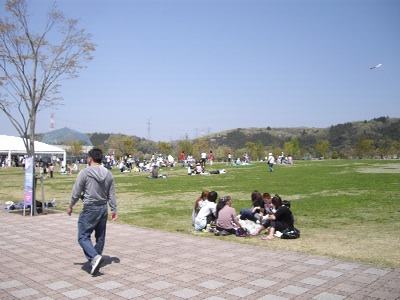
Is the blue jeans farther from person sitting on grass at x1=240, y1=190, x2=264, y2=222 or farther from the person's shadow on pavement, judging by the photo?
person sitting on grass at x1=240, y1=190, x2=264, y2=222

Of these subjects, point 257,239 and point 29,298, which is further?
point 257,239

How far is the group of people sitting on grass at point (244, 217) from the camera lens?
27.1 feet

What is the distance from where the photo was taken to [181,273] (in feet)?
19.0

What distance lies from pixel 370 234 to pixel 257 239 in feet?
7.98

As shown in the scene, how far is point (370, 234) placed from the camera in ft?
27.0

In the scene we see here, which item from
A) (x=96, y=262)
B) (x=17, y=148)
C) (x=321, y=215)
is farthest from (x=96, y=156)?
(x=17, y=148)

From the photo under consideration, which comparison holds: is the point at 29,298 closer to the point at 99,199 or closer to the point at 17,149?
the point at 99,199

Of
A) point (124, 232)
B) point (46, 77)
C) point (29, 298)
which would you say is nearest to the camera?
point (29, 298)

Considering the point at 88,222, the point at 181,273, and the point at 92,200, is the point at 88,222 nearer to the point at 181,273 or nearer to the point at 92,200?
the point at 92,200

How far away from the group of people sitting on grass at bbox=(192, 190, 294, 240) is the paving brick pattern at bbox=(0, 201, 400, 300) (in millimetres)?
715

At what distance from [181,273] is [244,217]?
3912 mm

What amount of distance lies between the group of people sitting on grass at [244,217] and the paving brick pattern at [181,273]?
0.71 meters

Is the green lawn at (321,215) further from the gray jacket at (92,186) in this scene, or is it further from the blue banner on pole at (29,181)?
the gray jacket at (92,186)

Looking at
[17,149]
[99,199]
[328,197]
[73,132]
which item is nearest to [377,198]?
[328,197]
